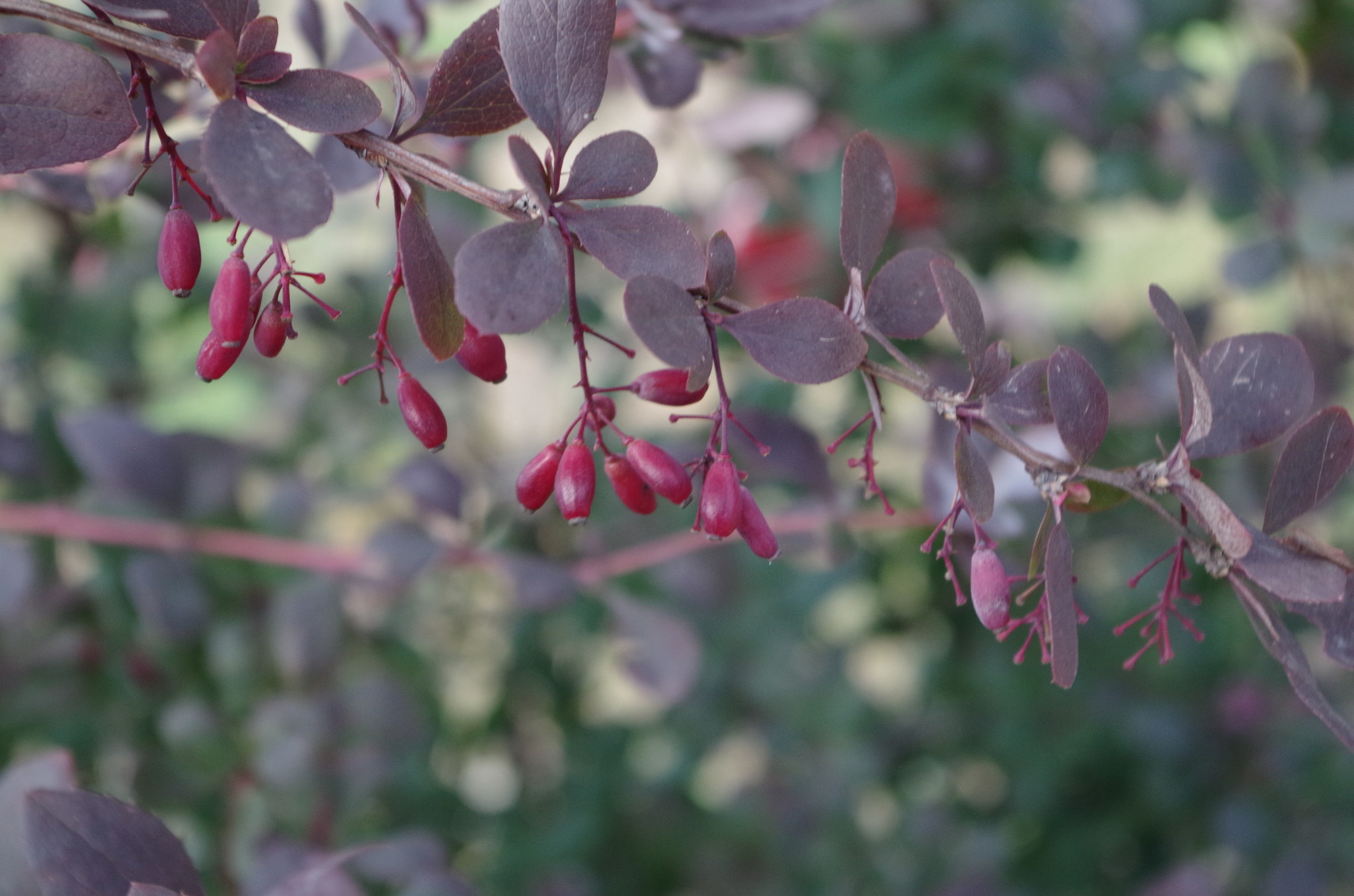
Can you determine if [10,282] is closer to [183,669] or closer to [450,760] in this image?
[183,669]

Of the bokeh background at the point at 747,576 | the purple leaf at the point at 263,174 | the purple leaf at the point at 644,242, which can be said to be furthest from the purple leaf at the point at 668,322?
the bokeh background at the point at 747,576

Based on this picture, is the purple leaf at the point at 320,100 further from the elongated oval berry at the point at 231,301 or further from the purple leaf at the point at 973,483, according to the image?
the purple leaf at the point at 973,483

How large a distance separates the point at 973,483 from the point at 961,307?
0.07m

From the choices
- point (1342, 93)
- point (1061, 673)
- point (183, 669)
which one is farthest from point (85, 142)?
point (1342, 93)

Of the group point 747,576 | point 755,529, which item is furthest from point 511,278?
point 747,576

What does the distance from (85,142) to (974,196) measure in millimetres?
1225

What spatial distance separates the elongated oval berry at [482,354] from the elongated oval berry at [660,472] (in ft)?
0.23

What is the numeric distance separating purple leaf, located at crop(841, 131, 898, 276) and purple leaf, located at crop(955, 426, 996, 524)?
0.09 meters

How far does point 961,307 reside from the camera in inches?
17.6

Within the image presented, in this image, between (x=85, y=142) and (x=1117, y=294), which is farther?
(x=1117, y=294)

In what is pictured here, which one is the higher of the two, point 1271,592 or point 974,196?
point 1271,592

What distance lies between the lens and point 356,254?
1.86 metres

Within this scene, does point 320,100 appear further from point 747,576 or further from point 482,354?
point 747,576

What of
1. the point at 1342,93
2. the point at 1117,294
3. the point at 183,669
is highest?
the point at 1342,93
